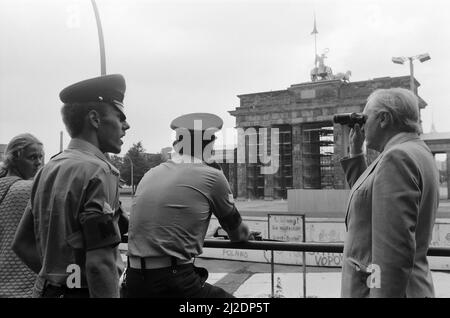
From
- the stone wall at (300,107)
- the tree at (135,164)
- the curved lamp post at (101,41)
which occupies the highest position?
the stone wall at (300,107)

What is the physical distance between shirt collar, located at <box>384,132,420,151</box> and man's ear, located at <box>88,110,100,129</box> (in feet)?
4.54

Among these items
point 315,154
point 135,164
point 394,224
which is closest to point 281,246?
point 394,224

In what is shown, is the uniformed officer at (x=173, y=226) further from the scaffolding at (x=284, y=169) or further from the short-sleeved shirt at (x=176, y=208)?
the scaffolding at (x=284, y=169)

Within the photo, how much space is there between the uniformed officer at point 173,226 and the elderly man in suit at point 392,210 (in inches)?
29.6

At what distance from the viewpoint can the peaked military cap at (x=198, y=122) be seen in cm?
272

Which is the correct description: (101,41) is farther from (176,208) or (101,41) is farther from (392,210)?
(392,210)

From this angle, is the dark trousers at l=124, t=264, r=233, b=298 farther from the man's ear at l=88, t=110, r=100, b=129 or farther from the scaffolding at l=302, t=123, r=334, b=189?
the scaffolding at l=302, t=123, r=334, b=189

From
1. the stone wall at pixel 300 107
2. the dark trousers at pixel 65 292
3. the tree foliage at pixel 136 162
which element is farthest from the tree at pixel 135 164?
the dark trousers at pixel 65 292

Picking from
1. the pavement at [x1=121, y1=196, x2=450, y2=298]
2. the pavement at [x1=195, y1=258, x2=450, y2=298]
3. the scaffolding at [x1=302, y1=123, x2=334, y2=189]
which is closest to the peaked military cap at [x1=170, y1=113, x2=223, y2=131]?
the pavement at [x1=195, y1=258, x2=450, y2=298]

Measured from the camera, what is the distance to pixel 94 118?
202cm

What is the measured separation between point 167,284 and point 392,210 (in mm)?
1196

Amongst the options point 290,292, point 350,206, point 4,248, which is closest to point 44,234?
point 4,248

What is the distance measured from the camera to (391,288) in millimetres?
1893
